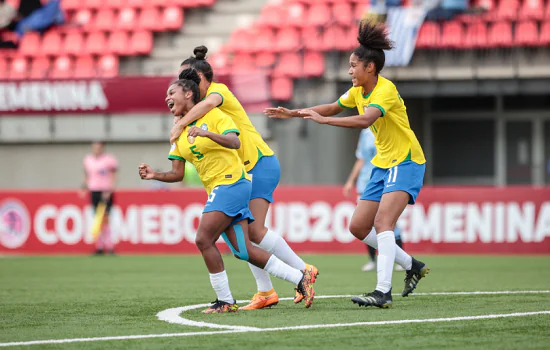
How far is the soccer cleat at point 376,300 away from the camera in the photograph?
723 centimetres

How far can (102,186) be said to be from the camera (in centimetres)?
1716

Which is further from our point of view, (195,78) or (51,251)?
(51,251)

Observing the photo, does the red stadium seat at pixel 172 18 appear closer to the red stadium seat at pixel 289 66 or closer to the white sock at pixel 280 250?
the red stadium seat at pixel 289 66

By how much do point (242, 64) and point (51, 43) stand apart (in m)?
5.01

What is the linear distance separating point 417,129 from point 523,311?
49.4ft

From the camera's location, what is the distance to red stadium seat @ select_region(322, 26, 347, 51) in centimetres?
1862

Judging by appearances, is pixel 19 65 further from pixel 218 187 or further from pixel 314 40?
pixel 218 187

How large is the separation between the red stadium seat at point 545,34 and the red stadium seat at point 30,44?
10.8 meters

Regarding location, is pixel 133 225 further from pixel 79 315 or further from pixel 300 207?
pixel 79 315

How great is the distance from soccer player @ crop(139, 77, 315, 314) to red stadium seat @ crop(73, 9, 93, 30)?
15435mm

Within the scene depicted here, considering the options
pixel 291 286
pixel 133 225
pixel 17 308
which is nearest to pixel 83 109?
pixel 133 225

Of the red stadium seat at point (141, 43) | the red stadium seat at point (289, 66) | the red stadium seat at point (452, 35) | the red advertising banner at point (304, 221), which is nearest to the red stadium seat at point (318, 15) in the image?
the red stadium seat at point (289, 66)

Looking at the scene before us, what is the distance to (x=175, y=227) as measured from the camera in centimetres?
1716

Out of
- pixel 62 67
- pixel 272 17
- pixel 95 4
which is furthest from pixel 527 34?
pixel 95 4
